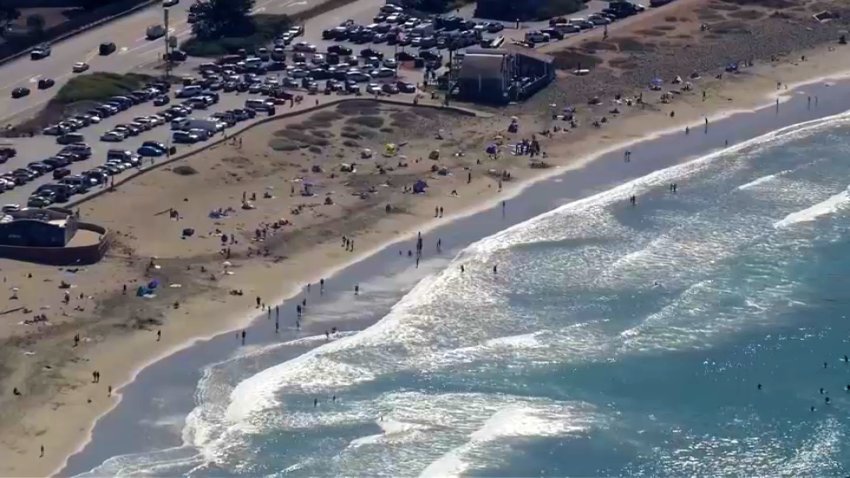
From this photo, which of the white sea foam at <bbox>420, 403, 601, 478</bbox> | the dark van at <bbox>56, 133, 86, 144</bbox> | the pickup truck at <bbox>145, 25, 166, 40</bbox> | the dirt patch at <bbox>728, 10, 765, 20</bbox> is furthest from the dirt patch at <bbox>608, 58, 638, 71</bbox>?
the white sea foam at <bbox>420, 403, 601, 478</bbox>

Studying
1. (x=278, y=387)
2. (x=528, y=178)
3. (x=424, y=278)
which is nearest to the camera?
(x=278, y=387)

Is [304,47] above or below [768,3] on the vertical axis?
above

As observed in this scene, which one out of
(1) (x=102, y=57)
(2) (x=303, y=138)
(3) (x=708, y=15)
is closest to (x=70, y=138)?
(2) (x=303, y=138)

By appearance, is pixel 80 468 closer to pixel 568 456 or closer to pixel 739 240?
pixel 568 456

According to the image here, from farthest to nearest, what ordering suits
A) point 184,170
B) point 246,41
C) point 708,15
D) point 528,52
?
point 708,15 < point 246,41 < point 528,52 < point 184,170

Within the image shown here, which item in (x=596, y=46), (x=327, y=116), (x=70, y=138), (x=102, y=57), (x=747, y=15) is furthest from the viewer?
(x=747, y=15)

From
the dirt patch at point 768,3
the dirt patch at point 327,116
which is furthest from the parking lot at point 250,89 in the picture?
the dirt patch at point 768,3

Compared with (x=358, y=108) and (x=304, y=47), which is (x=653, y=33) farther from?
(x=358, y=108)

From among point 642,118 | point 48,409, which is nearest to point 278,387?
point 48,409
